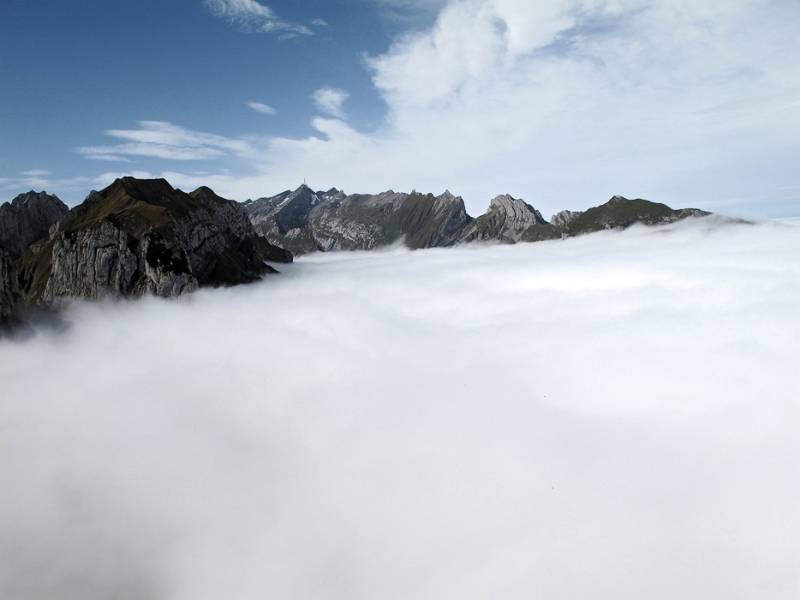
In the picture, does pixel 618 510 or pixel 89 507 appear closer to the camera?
pixel 618 510

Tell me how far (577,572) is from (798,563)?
142 ft

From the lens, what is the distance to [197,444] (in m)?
160

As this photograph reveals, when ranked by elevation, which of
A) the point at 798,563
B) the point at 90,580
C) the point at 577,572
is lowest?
the point at 90,580

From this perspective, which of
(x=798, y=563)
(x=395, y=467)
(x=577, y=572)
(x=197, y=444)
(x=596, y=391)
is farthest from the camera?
(x=596, y=391)

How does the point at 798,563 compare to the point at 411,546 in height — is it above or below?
above

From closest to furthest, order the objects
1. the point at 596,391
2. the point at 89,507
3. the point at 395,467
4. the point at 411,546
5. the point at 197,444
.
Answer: the point at 411,546 → the point at 89,507 → the point at 395,467 → the point at 197,444 → the point at 596,391

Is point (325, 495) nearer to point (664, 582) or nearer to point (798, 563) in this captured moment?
point (664, 582)

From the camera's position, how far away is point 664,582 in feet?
298

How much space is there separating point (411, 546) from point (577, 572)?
38065 millimetres

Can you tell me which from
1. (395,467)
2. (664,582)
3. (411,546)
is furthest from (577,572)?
(395,467)

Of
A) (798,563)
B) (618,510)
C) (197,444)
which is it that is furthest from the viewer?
(197,444)

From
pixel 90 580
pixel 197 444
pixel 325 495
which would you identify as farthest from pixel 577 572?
pixel 197 444

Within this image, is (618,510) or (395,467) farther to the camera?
(395,467)

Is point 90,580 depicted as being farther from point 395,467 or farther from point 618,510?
point 618,510
